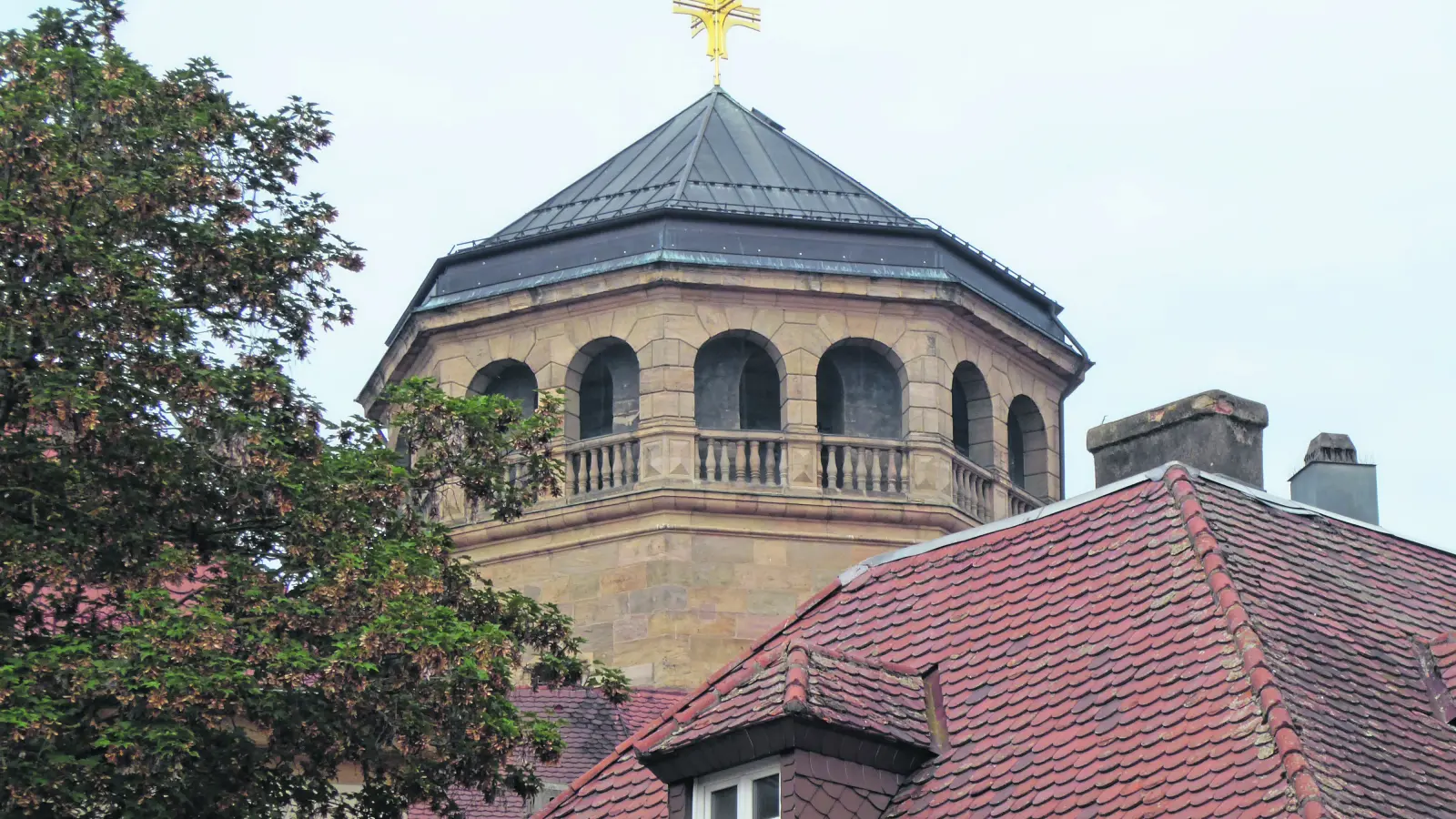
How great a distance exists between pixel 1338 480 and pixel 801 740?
7.64m

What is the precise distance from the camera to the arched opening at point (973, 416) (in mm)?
39375

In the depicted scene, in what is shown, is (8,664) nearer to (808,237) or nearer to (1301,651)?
(1301,651)

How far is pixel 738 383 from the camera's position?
38281mm

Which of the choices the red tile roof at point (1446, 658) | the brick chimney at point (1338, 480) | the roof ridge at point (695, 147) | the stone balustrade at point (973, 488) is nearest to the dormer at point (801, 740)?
the red tile roof at point (1446, 658)

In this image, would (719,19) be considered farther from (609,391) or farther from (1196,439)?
(1196,439)

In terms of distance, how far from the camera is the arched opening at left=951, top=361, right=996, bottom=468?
3938 cm

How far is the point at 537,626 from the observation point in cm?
2561

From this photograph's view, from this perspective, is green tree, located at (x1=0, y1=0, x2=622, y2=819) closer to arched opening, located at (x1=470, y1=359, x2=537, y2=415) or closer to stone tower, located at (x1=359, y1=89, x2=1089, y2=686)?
stone tower, located at (x1=359, y1=89, x2=1089, y2=686)

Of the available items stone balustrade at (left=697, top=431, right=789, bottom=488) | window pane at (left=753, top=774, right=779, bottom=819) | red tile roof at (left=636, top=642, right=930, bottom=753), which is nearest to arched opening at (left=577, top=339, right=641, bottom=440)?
stone balustrade at (left=697, top=431, right=789, bottom=488)

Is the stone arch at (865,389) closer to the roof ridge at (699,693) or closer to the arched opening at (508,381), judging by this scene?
the arched opening at (508,381)

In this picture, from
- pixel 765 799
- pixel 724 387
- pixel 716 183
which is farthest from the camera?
pixel 716 183

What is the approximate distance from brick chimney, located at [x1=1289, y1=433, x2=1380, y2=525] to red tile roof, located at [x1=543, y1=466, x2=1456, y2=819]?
83.1 inches

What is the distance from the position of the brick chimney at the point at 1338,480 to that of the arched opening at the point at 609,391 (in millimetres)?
13745

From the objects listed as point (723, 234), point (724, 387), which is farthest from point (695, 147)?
point (724, 387)
